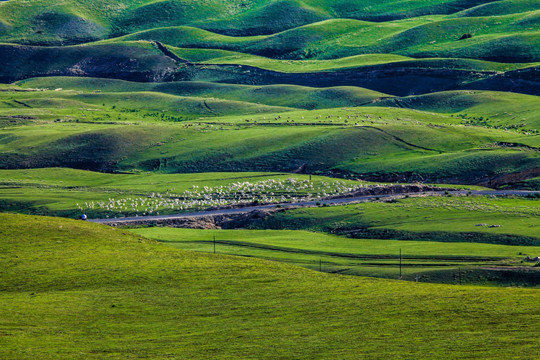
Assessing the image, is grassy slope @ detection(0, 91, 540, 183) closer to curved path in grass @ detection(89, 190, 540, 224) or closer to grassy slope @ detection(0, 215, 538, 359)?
curved path in grass @ detection(89, 190, 540, 224)

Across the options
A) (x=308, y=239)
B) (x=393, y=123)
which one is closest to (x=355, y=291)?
(x=308, y=239)

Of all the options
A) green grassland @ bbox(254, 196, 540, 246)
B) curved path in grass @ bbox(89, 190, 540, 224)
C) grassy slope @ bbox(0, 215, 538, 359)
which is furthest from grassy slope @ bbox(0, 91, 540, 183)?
grassy slope @ bbox(0, 215, 538, 359)

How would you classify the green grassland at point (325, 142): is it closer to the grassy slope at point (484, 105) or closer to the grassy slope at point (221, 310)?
the grassy slope at point (484, 105)

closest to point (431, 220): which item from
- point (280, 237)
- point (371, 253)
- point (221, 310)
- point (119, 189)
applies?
point (371, 253)

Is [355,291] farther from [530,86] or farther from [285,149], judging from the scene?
[530,86]

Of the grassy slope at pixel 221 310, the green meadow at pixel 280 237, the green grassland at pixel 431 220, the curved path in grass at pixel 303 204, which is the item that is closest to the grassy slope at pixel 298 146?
the green meadow at pixel 280 237

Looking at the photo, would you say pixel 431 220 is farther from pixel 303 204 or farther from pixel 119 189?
pixel 119 189
